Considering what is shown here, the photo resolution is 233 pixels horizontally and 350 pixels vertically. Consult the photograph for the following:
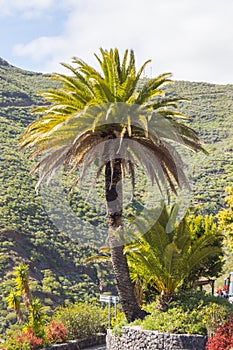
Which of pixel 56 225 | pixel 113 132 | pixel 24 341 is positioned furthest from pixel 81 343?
pixel 56 225

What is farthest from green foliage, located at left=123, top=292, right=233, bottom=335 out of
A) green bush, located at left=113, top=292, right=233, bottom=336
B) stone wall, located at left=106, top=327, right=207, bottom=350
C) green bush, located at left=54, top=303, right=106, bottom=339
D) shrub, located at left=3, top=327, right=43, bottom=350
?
green bush, located at left=54, top=303, right=106, bottom=339

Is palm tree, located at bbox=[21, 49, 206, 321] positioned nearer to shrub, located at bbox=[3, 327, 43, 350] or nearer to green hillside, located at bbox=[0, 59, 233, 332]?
shrub, located at bbox=[3, 327, 43, 350]

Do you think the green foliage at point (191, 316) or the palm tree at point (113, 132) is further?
the palm tree at point (113, 132)

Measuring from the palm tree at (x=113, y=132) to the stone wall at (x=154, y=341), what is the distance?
872 mm

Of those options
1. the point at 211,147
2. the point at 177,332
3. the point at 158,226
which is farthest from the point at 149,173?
the point at 211,147

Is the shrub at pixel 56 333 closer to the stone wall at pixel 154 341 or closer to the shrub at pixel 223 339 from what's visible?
the stone wall at pixel 154 341

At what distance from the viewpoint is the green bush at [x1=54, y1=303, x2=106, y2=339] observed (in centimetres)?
2152

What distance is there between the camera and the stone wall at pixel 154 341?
1598 cm

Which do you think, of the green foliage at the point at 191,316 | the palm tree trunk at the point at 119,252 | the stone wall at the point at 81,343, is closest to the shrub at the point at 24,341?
the stone wall at the point at 81,343

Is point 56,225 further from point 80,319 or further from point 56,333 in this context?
point 56,333

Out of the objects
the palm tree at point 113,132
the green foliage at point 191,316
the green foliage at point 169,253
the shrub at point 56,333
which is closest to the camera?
the green foliage at point 191,316

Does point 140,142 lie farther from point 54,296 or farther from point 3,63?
point 3,63

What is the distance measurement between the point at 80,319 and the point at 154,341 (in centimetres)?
626

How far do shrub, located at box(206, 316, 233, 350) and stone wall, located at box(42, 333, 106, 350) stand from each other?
238 inches
